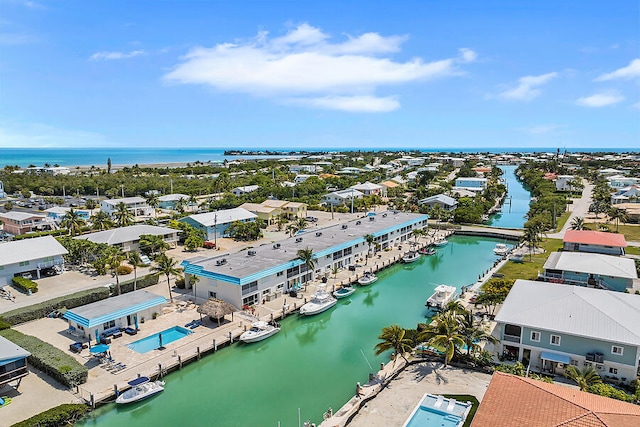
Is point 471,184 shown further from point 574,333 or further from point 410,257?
point 574,333

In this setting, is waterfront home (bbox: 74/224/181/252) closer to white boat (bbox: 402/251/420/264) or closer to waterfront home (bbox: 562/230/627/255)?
white boat (bbox: 402/251/420/264)

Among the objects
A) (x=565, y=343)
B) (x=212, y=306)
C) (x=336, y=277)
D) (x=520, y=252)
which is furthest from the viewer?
(x=520, y=252)

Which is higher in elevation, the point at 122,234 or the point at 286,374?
the point at 122,234

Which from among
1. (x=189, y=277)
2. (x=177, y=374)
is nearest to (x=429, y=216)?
(x=189, y=277)

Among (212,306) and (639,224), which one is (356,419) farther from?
(639,224)

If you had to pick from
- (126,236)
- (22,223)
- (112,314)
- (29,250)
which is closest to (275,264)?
(112,314)

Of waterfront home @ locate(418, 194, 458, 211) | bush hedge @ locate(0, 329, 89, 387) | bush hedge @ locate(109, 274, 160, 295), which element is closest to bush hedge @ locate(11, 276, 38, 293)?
bush hedge @ locate(109, 274, 160, 295)
